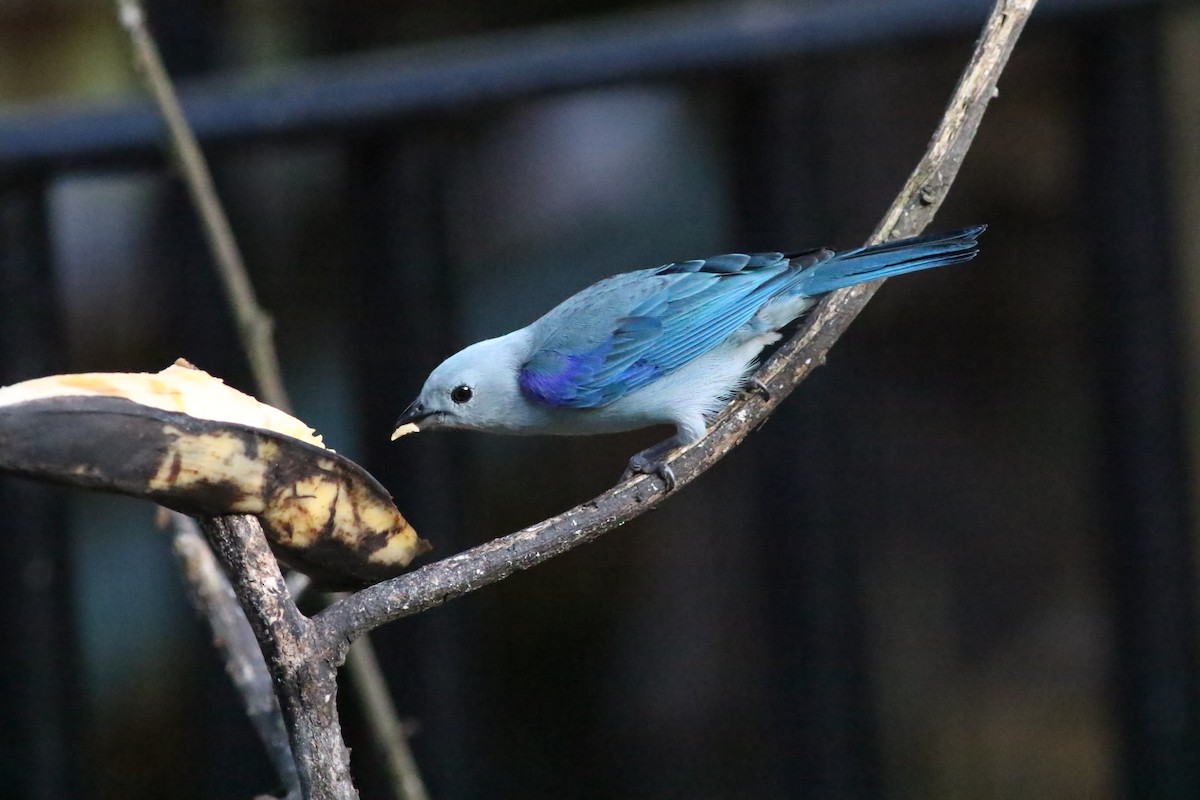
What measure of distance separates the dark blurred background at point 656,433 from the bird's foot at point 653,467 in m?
1.10

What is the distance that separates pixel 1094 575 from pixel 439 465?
2.12 m

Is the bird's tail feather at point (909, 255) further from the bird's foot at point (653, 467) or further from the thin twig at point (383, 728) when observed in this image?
the thin twig at point (383, 728)

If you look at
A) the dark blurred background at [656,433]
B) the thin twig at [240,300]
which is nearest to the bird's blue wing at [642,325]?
the thin twig at [240,300]

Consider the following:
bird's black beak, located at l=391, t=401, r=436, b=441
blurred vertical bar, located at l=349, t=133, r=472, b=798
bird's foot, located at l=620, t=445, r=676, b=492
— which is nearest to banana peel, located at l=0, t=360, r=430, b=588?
bird's foot, located at l=620, t=445, r=676, b=492

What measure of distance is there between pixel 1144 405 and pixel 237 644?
7.85 ft

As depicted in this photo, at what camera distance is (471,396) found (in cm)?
234

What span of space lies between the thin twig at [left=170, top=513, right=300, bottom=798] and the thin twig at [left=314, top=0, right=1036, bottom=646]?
533mm

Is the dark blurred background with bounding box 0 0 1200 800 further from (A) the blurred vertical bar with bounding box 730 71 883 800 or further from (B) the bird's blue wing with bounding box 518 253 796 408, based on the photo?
(B) the bird's blue wing with bounding box 518 253 796 408

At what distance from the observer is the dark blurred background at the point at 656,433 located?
10.7 feet

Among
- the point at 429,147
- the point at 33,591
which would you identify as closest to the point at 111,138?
the point at 429,147

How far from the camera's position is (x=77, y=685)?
3365 millimetres

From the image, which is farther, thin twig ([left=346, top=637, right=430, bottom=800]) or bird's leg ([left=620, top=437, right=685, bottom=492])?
thin twig ([left=346, top=637, right=430, bottom=800])

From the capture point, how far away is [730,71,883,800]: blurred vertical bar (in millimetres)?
3338

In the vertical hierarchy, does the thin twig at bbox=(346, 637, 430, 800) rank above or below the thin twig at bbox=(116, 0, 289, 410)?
below
